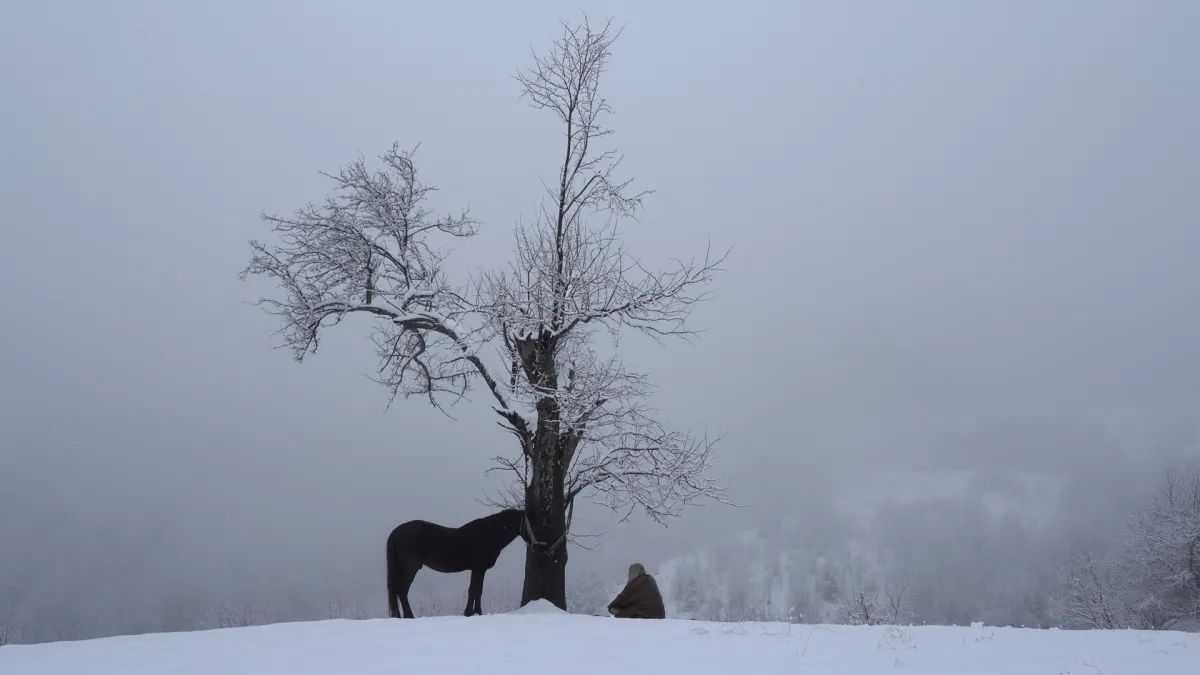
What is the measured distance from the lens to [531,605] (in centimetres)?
1194

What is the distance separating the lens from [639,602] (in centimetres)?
1030

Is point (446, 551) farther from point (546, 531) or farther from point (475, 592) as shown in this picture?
point (546, 531)

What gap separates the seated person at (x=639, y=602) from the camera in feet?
33.6

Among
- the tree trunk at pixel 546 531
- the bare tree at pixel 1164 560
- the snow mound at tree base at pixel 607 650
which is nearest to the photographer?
the snow mound at tree base at pixel 607 650

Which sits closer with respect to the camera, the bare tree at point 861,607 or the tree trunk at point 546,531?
the tree trunk at point 546,531

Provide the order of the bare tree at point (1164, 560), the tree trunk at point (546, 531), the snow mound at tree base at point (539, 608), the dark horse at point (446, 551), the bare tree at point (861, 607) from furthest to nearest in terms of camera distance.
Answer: the bare tree at point (1164, 560), the bare tree at point (861, 607), the tree trunk at point (546, 531), the dark horse at point (446, 551), the snow mound at tree base at point (539, 608)

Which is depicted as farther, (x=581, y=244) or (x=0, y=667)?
(x=581, y=244)

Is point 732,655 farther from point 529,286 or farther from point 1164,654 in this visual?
Result: point 529,286

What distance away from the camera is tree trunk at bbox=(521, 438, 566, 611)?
13148mm

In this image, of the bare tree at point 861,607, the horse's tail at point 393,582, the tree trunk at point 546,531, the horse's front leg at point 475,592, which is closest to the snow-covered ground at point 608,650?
the horse's tail at point 393,582

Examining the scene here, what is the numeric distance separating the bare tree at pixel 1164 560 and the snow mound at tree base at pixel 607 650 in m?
30.8

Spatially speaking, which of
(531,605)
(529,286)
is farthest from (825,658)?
(529,286)

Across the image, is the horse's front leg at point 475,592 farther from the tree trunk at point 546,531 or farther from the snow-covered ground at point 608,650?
the snow-covered ground at point 608,650

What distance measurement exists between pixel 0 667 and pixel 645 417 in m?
9.44
